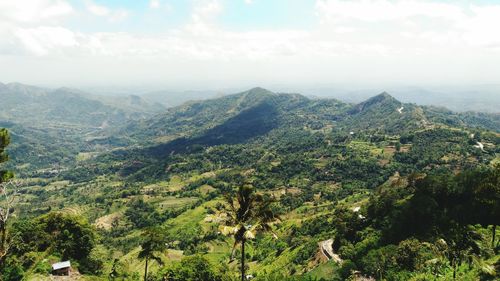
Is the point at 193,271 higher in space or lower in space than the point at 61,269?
lower

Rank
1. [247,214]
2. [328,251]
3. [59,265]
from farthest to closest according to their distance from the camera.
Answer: [328,251]
[59,265]
[247,214]

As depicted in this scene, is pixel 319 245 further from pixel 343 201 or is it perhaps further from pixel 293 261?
pixel 343 201

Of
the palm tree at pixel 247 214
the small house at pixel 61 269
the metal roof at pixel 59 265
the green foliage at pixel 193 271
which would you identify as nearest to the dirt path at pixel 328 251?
the green foliage at pixel 193 271

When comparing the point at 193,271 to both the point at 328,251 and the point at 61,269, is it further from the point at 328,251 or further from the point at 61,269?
the point at 328,251

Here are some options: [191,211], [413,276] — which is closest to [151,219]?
[191,211]

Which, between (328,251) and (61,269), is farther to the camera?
(328,251)

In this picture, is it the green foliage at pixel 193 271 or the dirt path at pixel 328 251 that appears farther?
the dirt path at pixel 328 251

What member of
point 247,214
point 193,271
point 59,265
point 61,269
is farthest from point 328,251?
point 247,214

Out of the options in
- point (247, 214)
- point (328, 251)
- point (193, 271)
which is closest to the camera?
point (247, 214)

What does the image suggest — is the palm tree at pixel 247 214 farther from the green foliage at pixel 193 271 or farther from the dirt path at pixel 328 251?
the dirt path at pixel 328 251

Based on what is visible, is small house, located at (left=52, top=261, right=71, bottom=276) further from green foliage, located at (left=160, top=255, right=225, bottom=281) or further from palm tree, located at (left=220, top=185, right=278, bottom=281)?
palm tree, located at (left=220, top=185, right=278, bottom=281)
